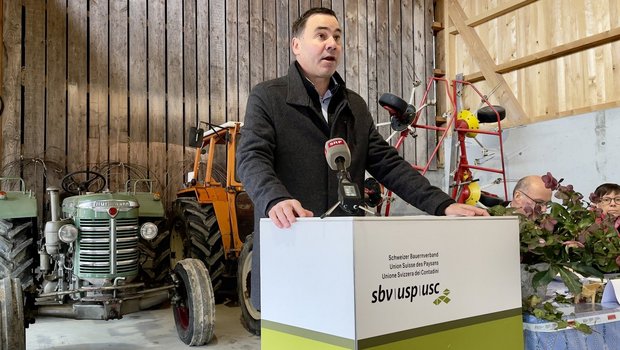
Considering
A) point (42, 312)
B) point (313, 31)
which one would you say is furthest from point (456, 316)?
point (42, 312)

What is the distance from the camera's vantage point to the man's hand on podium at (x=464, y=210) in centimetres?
127

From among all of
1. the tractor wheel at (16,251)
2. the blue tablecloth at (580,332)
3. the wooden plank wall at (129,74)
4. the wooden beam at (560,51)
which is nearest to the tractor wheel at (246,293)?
the tractor wheel at (16,251)

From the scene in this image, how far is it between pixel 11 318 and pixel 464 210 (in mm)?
2408

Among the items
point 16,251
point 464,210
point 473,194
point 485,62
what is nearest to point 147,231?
point 16,251

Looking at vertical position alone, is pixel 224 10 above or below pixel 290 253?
above

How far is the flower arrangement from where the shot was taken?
1.38m

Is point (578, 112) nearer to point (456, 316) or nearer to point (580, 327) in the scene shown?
point (580, 327)


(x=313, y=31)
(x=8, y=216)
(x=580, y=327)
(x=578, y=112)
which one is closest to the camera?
(x=580, y=327)

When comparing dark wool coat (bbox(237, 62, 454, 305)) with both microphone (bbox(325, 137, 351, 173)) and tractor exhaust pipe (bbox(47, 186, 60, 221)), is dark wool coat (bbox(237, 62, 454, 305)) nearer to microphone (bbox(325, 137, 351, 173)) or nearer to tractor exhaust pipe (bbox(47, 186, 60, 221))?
microphone (bbox(325, 137, 351, 173))

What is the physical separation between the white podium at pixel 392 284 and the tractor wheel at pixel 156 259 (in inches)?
144

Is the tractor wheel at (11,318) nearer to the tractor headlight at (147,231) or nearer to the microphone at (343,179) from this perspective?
the tractor headlight at (147,231)

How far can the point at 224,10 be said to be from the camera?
5.99m

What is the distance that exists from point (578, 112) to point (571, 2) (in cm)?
109

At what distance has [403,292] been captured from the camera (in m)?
0.95
